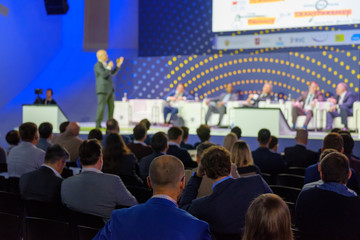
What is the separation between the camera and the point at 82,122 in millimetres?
13016

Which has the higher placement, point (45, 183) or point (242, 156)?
point (242, 156)

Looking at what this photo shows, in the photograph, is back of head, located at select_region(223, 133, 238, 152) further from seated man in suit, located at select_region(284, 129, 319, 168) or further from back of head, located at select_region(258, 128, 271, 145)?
seated man in suit, located at select_region(284, 129, 319, 168)

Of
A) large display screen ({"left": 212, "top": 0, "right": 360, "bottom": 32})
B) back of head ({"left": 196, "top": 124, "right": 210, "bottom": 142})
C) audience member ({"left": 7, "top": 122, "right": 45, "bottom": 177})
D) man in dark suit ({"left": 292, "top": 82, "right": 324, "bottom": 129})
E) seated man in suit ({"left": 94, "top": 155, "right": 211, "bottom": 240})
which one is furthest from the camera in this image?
large display screen ({"left": 212, "top": 0, "right": 360, "bottom": 32})

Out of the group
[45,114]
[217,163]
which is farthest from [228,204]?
[45,114]

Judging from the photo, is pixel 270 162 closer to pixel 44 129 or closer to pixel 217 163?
pixel 217 163

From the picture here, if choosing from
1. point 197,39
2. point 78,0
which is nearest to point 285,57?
point 197,39

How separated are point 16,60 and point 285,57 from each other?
20.9 feet

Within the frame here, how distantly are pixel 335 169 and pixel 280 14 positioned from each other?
10164 millimetres

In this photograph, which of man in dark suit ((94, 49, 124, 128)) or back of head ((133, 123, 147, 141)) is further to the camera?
man in dark suit ((94, 49, 124, 128))

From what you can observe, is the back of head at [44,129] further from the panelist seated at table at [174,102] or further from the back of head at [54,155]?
the panelist seated at table at [174,102]

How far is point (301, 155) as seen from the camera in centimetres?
525

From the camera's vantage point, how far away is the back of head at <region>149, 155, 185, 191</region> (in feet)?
6.32

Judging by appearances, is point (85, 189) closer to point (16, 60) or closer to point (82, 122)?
point (16, 60)

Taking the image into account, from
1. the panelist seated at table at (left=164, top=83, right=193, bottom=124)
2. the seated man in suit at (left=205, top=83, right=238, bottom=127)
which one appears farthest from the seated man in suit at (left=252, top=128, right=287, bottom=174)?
the panelist seated at table at (left=164, top=83, right=193, bottom=124)
